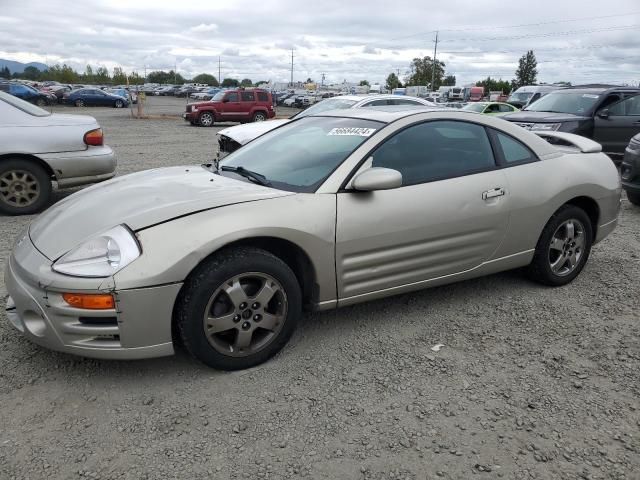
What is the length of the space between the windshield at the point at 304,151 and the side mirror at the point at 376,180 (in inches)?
8.7

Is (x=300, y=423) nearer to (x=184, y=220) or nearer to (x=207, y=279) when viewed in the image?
(x=207, y=279)

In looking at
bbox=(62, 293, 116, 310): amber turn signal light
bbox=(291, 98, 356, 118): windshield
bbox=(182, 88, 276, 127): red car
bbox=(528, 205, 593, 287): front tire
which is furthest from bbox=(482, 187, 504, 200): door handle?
bbox=(182, 88, 276, 127): red car

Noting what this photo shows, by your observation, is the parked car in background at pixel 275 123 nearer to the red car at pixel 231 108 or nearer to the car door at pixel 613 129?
the car door at pixel 613 129

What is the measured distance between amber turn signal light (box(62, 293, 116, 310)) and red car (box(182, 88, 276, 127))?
22.0m

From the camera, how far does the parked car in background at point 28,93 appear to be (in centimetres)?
3269

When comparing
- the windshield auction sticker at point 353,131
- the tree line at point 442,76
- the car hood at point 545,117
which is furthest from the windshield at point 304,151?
the tree line at point 442,76

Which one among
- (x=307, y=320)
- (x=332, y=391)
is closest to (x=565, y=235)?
(x=307, y=320)

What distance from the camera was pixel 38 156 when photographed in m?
6.14

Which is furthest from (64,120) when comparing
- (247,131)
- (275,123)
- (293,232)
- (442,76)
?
(442,76)

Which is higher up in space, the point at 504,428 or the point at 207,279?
the point at 207,279

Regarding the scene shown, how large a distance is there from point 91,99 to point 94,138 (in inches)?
1434

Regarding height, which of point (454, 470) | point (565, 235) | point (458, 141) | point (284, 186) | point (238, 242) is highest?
point (458, 141)

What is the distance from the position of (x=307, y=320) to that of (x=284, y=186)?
96cm

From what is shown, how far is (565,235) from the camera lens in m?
4.19
